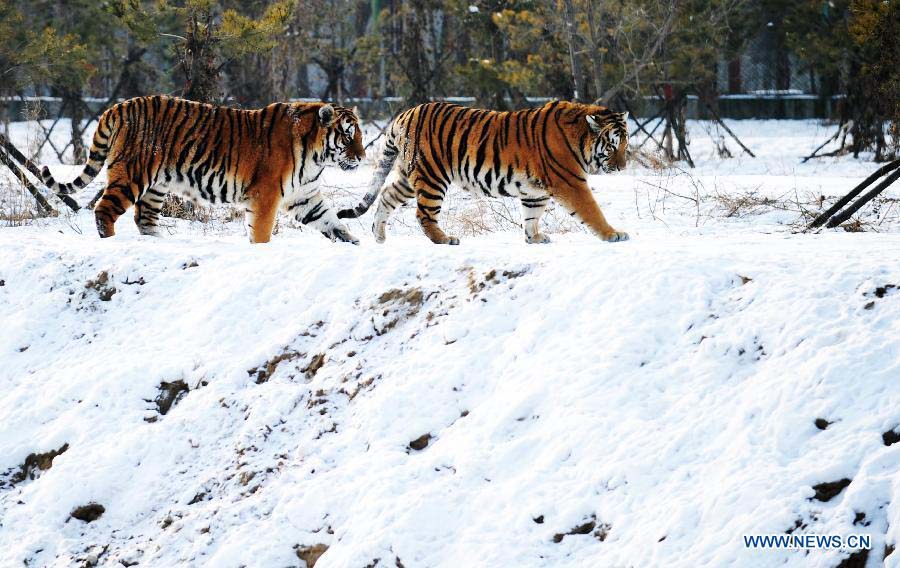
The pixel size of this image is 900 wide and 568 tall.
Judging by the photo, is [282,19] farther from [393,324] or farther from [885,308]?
[885,308]

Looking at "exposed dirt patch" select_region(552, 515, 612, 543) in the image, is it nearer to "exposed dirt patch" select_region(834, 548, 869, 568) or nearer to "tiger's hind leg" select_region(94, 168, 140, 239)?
"exposed dirt patch" select_region(834, 548, 869, 568)

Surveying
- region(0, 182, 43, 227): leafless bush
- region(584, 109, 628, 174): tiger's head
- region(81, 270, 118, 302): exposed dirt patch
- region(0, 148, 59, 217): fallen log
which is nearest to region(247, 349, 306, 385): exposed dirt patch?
region(81, 270, 118, 302): exposed dirt patch

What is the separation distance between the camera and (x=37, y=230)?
335 inches

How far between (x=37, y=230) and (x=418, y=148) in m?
3.36

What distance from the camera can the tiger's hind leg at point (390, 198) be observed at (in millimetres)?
7227

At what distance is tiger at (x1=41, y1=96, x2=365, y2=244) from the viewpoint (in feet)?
22.7

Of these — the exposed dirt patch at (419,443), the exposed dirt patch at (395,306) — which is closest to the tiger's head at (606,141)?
the exposed dirt patch at (395,306)

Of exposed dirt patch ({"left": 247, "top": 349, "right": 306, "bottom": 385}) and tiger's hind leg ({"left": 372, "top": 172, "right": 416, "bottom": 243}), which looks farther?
tiger's hind leg ({"left": 372, "top": 172, "right": 416, "bottom": 243})

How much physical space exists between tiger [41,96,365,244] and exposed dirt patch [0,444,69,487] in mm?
2191

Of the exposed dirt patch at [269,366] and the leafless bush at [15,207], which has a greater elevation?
the leafless bush at [15,207]

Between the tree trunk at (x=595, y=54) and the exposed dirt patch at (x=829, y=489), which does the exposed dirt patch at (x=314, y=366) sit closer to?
the exposed dirt patch at (x=829, y=489)

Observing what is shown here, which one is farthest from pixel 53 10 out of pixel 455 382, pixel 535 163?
pixel 455 382

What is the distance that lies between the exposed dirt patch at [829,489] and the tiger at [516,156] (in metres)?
3.09

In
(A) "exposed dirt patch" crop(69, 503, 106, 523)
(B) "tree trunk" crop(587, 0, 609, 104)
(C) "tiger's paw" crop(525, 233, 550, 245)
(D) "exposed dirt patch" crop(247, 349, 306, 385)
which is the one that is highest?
(B) "tree trunk" crop(587, 0, 609, 104)
